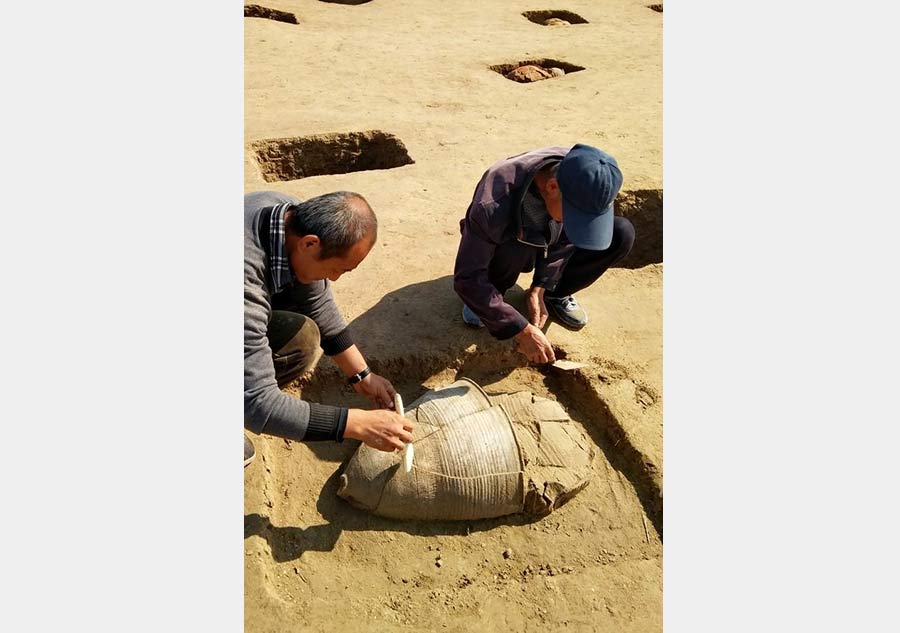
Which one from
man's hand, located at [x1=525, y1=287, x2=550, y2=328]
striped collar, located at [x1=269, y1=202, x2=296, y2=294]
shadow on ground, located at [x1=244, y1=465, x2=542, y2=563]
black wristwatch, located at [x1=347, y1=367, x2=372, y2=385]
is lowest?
shadow on ground, located at [x1=244, y1=465, x2=542, y2=563]

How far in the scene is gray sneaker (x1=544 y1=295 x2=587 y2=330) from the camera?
4.41 metres

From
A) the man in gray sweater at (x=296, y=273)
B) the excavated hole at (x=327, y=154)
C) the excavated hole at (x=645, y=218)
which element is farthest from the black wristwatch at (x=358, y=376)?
the excavated hole at (x=327, y=154)

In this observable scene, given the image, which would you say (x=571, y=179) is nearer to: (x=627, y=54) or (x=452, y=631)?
(x=452, y=631)

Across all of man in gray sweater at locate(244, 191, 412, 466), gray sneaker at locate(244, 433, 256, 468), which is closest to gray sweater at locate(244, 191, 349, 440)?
man in gray sweater at locate(244, 191, 412, 466)

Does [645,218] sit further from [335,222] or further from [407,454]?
[335,222]

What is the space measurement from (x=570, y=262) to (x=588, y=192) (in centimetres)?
121

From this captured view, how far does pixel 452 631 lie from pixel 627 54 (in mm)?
9364

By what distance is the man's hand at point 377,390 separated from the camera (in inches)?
134

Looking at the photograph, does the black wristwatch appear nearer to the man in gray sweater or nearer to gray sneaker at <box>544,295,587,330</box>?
the man in gray sweater

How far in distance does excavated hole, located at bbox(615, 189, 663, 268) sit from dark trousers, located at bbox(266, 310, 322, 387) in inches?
120

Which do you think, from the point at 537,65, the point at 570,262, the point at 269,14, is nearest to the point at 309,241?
the point at 570,262

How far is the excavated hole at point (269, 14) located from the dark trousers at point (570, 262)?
8.40 m

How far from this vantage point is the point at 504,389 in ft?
13.4

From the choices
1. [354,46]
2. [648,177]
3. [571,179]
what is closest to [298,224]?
[571,179]
